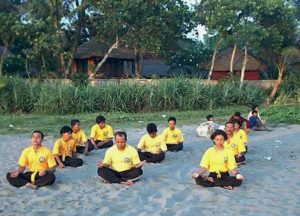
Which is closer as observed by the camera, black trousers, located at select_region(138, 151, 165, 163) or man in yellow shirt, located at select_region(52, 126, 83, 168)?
man in yellow shirt, located at select_region(52, 126, 83, 168)

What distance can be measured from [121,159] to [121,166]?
0.45 ft

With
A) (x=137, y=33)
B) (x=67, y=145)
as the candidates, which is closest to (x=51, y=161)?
(x=67, y=145)

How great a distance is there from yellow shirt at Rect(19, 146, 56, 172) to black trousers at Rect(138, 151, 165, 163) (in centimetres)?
285

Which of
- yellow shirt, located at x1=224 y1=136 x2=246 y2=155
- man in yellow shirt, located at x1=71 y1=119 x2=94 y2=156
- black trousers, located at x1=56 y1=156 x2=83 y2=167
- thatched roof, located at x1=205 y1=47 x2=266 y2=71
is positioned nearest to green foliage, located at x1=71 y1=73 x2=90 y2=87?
man in yellow shirt, located at x1=71 y1=119 x2=94 y2=156

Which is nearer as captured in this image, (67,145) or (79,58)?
(67,145)

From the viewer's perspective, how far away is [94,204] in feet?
24.1

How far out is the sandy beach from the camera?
23.2 ft

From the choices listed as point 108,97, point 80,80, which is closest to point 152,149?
point 108,97

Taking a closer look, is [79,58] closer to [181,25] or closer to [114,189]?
[181,25]

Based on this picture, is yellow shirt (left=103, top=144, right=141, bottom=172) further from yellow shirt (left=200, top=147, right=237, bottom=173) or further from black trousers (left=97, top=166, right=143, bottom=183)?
yellow shirt (left=200, top=147, right=237, bottom=173)

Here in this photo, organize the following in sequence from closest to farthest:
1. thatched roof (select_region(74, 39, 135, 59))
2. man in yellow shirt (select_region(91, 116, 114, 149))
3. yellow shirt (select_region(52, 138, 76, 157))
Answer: yellow shirt (select_region(52, 138, 76, 157))
man in yellow shirt (select_region(91, 116, 114, 149))
thatched roof (select_region(74, 39, 135, 59))

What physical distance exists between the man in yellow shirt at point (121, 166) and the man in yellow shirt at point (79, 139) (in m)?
2.59

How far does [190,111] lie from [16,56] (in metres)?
13.3

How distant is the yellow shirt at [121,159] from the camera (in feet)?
28.7
